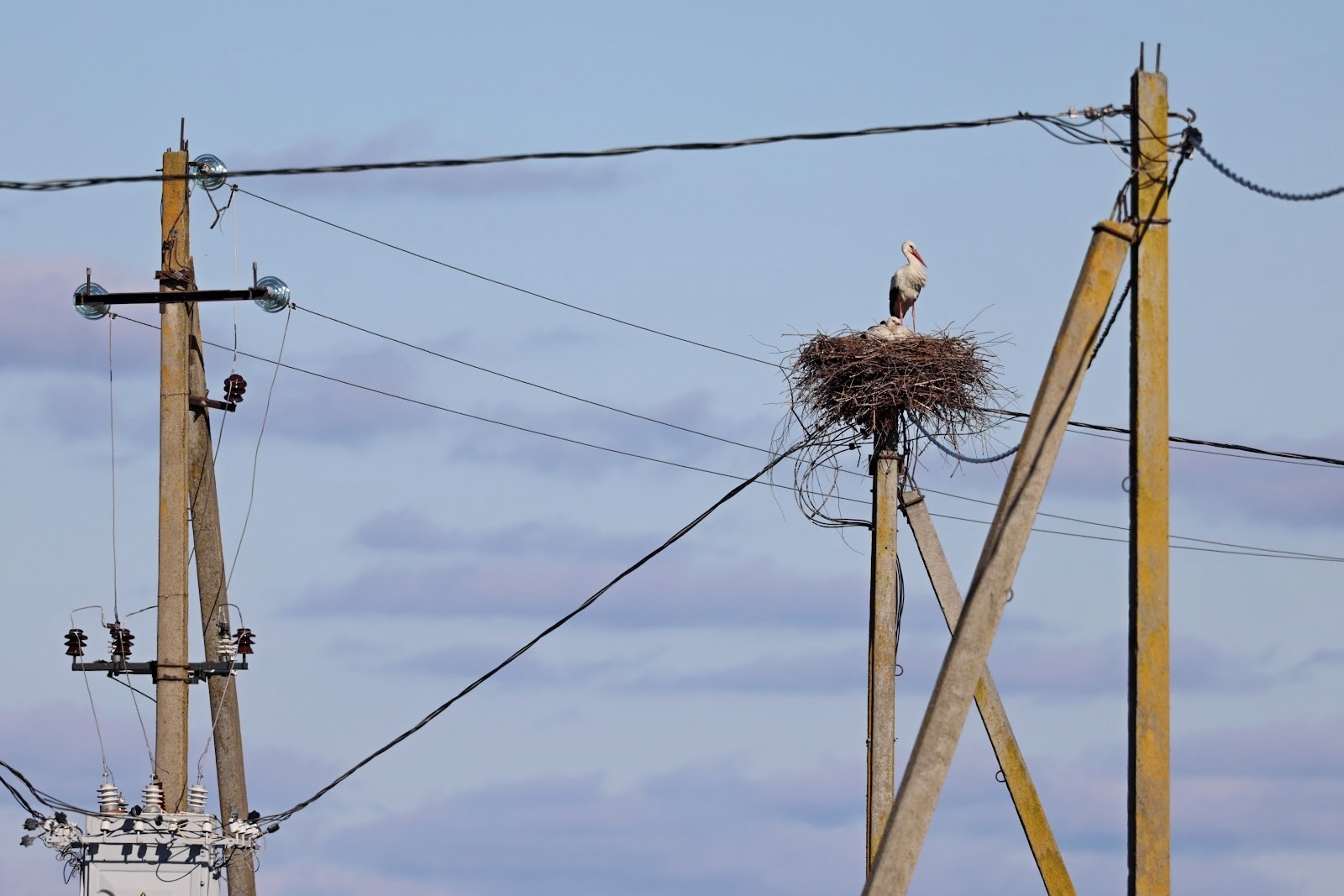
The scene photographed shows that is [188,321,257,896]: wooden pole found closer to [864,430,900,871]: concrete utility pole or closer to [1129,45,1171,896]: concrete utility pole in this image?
[864,430,900,871]: concrete utility pole

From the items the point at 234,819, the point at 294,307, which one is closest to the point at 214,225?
the point at 294,307

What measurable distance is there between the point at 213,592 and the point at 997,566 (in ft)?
26.7

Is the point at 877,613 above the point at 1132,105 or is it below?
below

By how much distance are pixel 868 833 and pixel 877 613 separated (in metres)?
1.40

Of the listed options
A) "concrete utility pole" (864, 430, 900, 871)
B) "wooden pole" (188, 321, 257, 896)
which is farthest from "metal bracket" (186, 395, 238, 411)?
"concrete utility pole" (864, 430, 900, 871)

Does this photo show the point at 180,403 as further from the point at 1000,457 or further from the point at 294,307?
the point at 1000,457

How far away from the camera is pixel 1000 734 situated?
14719 millimetres

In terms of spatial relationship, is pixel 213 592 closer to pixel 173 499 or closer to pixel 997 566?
pixel 173 499

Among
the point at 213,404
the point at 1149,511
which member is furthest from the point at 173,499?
the point at 1149,511

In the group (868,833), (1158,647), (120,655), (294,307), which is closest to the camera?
(1158,647)

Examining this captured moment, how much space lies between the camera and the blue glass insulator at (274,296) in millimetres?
17016

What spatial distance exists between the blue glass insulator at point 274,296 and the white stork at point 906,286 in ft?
16.0

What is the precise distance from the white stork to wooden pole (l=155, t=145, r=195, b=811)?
560 centimetres

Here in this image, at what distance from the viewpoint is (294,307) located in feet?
60.5
